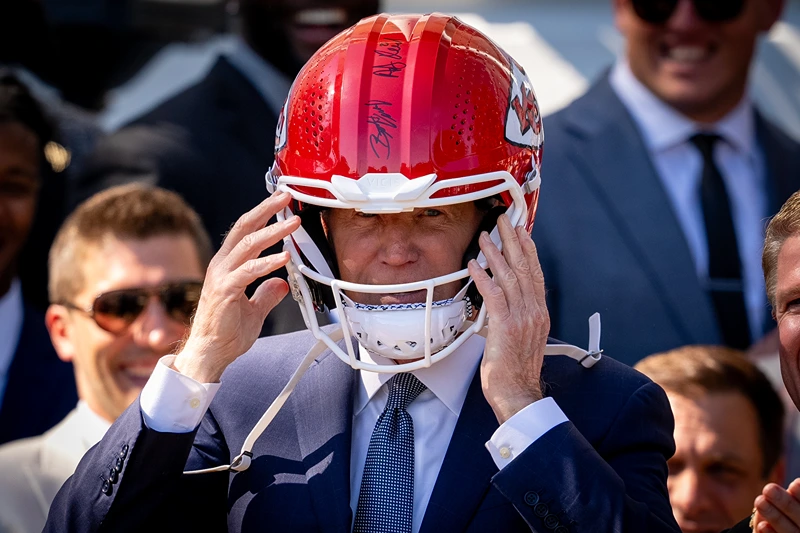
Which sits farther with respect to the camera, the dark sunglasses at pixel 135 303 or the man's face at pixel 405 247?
the dark sunglasses at pixel 135 303

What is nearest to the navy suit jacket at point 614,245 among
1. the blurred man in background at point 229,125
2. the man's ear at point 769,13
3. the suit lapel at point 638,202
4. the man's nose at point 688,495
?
the suit lapel at point 638,202

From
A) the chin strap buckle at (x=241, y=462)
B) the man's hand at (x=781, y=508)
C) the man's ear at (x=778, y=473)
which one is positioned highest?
the chin strap buckle at (x=241, y=462)

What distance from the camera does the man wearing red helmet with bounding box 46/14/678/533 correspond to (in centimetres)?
223

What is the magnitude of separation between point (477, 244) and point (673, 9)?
2093mm

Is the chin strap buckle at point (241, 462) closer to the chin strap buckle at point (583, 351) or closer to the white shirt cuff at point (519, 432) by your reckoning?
the white shirt cuff at point (519, 432)

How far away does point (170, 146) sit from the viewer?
431 centimetres

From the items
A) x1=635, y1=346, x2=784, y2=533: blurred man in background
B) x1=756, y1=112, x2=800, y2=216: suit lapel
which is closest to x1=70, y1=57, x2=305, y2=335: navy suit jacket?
x1=635, y1=346, x2=784, y2=533: blurred man in background

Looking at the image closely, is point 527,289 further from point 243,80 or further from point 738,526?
point 243,80

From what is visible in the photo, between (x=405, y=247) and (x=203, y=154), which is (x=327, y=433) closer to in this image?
(x=405, y=247)

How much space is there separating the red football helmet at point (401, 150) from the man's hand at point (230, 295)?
82mm

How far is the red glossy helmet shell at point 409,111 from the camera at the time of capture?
2299mm

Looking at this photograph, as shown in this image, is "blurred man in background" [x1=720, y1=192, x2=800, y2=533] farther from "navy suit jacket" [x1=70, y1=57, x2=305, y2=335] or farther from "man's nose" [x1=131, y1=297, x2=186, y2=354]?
"navy suit jacket" [x1=70, y1=57, x2=305, y2=335]

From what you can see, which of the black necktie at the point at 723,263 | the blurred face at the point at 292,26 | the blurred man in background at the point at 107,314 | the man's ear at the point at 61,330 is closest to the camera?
the blurred man in background at the point at 107,314

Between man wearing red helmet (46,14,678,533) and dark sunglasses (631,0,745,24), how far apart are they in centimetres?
179
